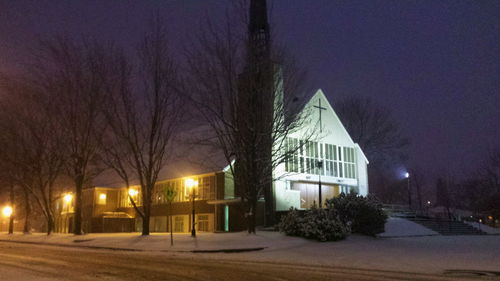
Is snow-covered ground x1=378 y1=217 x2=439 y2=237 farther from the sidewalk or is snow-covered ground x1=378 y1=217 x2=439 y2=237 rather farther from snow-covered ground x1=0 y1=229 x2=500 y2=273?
the sidewalk

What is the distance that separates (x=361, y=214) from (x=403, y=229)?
8003mm

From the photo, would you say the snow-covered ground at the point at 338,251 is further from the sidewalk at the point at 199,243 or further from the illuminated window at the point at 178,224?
the illuminated window at the point at 178,224

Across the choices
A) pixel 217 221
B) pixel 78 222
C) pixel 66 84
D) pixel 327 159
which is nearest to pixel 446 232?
pixel 327 159

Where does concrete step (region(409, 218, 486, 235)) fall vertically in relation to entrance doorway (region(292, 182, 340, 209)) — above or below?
below

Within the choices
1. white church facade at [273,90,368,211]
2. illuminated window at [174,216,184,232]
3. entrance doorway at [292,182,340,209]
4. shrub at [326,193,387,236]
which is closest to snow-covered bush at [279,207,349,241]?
shrub at [326,193,387,236]

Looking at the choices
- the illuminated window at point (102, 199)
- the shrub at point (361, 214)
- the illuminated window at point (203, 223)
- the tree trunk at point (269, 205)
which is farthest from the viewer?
the illuminated window at point (102, 199)

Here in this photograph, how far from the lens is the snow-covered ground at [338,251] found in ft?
44.0

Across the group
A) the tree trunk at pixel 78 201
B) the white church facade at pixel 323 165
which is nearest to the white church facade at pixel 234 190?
the white church facade at pixel 323 165

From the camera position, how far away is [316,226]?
73.2 ft

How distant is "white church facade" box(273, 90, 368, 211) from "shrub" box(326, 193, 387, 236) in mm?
9192

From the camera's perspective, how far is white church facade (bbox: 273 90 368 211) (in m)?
35.6

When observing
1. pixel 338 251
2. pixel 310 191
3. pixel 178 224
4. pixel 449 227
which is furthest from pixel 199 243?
pixel 449 227

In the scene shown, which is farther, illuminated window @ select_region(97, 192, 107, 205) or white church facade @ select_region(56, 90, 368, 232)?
illuminated window @ select_region(97, 192, 107, 205)

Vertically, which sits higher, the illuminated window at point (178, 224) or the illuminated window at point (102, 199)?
the illuminated window at point (102, 199)
